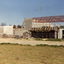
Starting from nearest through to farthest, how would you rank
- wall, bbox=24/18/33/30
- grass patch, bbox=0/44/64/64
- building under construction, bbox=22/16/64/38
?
grass patch, bbox=0/44/64/64
building under construction, bbox=22/16/64/38
wall, bbox=24/18/33/30

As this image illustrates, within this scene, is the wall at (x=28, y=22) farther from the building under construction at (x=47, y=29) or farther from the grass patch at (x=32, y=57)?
the grass patch at (x=32, y=57)

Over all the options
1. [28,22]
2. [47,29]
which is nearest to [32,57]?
[47,29]

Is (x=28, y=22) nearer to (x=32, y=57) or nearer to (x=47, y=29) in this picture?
(x=47, y=29)

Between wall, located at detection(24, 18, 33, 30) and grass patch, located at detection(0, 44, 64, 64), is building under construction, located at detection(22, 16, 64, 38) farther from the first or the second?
grass patch, located at detection(0, 44, 64, 64)

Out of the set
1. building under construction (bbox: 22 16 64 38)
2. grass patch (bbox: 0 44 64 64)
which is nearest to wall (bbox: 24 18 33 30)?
building under construction (bbox: 22 16 64 38)

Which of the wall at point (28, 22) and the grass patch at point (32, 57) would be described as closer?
the grass patch at point (32, 57)

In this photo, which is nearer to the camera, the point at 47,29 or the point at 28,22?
the point at 47,29

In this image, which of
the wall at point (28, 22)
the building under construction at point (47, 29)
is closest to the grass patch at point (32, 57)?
the building under construction at point (47, 29)

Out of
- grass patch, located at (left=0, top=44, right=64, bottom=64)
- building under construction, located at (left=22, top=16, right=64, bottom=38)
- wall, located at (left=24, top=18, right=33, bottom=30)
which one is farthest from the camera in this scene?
wall, located at (left=24, top=18, right=33, bottom=30)

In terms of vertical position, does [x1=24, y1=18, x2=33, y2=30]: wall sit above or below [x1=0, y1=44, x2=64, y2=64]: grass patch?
above

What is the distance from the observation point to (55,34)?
33469mm

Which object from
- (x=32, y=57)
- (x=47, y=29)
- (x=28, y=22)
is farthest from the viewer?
(x=28, y=22)

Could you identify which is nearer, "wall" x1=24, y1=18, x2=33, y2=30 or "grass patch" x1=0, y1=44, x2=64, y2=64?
"grass patch" x1=0, y1=44, x2=64, y2=64

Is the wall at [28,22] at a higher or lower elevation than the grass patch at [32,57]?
higher
